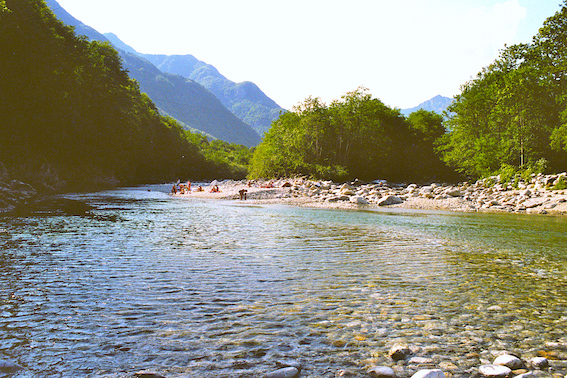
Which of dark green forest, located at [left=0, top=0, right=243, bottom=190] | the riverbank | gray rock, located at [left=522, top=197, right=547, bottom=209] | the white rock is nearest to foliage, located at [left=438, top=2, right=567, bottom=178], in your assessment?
the riverbank

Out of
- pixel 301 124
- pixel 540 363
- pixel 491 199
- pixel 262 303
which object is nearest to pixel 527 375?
pixel 540 363

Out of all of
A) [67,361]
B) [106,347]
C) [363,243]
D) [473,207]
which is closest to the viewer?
[67,361]

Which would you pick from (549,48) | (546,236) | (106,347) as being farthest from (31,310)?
(549,48)

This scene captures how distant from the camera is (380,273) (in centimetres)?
761

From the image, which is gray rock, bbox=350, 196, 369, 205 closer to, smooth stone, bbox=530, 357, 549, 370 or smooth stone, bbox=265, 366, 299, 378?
smooth stone, bbox=530, 357, 549, 370

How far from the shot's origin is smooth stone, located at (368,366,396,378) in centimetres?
334

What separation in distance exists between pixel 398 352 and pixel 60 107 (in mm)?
45356

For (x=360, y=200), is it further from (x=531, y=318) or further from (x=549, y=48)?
(x=549, y=48)

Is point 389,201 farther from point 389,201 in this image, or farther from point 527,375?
point 527,375

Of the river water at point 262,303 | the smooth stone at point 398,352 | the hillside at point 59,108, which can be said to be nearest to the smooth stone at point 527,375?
the river water at point 262,303

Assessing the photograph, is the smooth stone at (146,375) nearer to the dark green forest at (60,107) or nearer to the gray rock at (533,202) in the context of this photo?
the gray rock at (533,202)

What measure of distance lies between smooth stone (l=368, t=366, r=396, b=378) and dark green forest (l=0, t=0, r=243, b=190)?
3739cm

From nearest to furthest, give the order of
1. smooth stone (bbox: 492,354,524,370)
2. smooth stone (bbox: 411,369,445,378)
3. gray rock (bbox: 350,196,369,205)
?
smooth stone (bbox: 411,369,445,378) → smooth stone (bbox: 492,354,524,370) → gray rock (bbox: 350,196,369,205)

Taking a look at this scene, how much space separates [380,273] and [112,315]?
5111 mm
